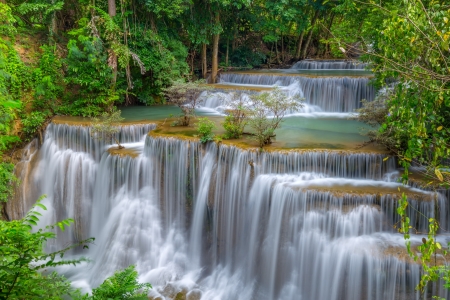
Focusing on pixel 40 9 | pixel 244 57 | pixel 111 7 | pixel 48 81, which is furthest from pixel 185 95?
pixel 244 57

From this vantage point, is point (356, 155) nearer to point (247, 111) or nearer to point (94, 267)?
point (247, 111)

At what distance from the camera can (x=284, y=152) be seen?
796 cm

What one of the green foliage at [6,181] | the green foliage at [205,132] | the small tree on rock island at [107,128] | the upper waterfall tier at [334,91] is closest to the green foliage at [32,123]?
the green foliage at [6,181]

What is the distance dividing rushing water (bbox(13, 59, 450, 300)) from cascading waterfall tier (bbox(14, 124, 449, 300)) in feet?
0.08

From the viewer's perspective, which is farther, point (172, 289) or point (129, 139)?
point (129, 139)

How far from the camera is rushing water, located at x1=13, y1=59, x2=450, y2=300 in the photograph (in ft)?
21.9

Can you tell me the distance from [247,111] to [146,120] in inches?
156

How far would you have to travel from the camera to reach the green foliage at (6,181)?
10.1 m

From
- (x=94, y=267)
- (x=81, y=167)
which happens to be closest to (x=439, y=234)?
(x=94, y=267)

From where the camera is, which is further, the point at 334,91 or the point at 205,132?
the point at 334,91

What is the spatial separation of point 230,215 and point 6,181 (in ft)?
22.1

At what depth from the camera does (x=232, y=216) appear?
→ 830 cm

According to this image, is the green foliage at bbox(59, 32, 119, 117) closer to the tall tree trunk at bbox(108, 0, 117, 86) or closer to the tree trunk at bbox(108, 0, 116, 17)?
the tall tree trunk at bbox(108, 0, 117, 86)

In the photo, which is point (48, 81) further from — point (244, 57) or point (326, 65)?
point (326, 65)
